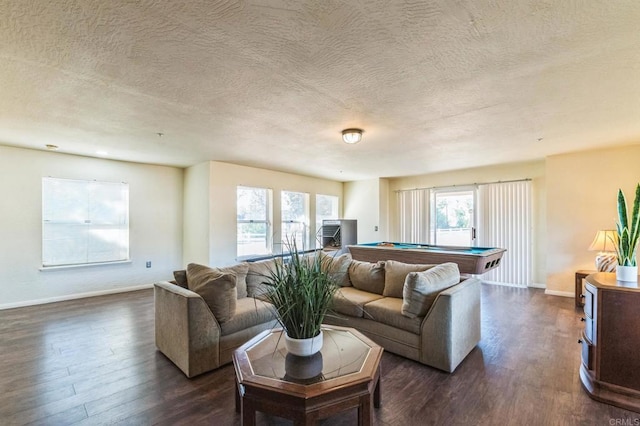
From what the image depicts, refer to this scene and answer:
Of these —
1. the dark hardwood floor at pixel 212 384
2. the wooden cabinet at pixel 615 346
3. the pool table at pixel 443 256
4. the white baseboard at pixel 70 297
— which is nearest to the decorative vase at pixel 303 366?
the dark hardwood floor at pixel 212 384

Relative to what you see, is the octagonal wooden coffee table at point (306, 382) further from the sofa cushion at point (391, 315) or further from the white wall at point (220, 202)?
the white wall at point (220, 202)

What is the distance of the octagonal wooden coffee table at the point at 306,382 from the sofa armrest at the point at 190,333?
65cm

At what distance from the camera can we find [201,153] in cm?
479

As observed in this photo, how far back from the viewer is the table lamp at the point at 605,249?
3947mm

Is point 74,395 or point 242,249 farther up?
point 242,249

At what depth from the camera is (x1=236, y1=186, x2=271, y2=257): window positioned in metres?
5.95

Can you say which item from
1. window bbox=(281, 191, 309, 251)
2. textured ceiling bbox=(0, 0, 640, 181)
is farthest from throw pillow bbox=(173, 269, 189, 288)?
window bbox=(281, 191, 309, 251)

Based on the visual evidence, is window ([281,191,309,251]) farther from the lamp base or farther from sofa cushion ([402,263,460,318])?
the lamp base

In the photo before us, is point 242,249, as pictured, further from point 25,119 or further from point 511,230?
point 511,230

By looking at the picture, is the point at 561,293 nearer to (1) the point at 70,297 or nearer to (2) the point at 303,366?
(2) the point at 303,366

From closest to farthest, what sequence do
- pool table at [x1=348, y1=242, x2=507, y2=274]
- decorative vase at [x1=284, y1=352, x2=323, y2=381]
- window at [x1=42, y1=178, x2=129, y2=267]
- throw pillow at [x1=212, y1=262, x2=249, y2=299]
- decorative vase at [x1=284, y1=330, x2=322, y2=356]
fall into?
decorative vase at [x1=284, y1=352, x2=323, y2=381] → decorative vase at [x1=284, y1=330, x2=322, y2=356] → throw pillow at [x1=212, y1=262, x2=249, y2=299] → pool table at [x1=348, y1=242, x2=507, y2=274] → window at [x1=42, y1=178, x2=129, y2=267]

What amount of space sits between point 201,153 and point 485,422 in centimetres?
480

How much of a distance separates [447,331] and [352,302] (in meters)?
0.98

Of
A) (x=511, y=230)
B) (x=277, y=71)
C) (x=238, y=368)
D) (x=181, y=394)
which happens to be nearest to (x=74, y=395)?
(x=181, y=394)
